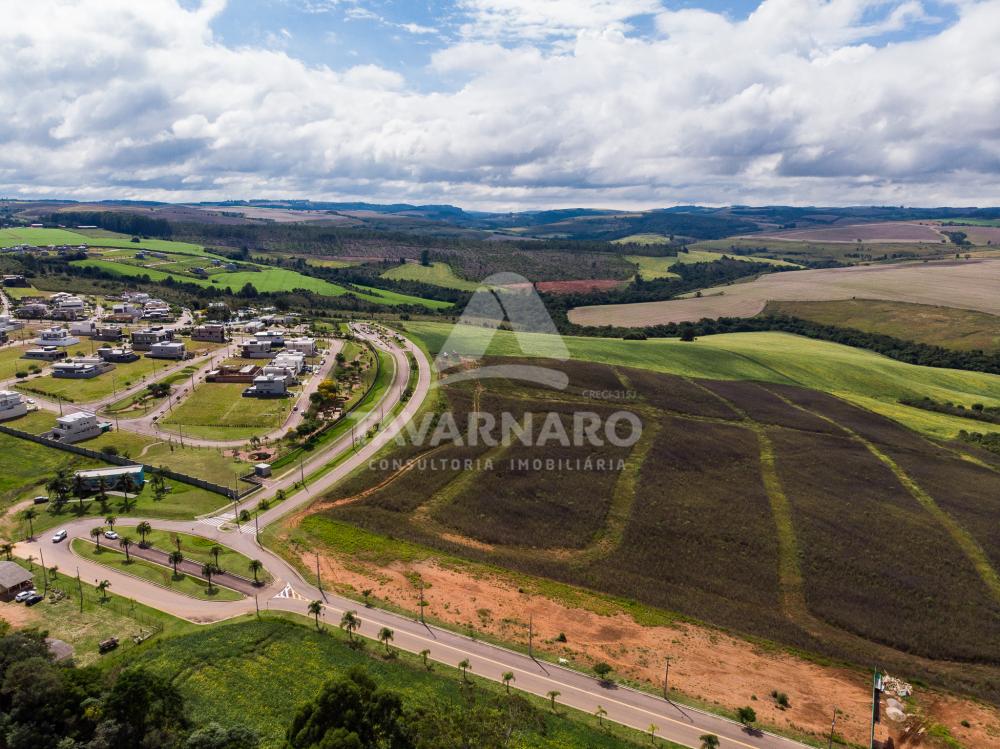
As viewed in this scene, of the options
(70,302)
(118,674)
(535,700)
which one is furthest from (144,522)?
(70,302)

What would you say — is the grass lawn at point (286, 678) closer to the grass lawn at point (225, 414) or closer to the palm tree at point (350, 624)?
the palm tree at point (350, 624)

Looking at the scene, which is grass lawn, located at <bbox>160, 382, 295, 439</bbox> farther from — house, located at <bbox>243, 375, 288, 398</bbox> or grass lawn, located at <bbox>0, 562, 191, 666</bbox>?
grass lawn, located at <bbox>0, 562, 191, 666</bbox>

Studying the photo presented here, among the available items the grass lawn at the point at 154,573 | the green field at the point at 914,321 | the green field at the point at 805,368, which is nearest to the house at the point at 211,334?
the green field at the point at 805,368

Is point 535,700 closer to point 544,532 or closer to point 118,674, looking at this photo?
point 544,532

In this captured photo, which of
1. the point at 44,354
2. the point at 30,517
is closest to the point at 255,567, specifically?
the point at 30,517

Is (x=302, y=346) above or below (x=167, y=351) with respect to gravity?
above

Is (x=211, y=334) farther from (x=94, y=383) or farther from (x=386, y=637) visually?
(x=386, y=637)
